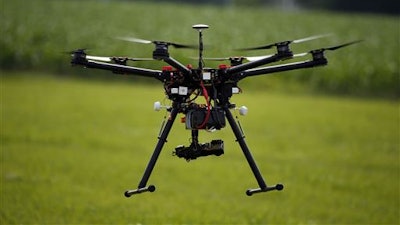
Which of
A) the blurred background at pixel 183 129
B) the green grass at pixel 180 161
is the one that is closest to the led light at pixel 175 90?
the blurred background at pixel 183 129

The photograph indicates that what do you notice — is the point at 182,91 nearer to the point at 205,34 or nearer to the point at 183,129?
the point at 183,129

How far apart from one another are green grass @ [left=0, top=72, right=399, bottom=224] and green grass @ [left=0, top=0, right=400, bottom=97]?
3.00m

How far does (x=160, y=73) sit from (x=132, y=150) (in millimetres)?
23605

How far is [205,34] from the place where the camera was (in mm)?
60875

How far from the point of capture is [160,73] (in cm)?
1291

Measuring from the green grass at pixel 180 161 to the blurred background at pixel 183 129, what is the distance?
84 mm

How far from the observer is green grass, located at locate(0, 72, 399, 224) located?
24.8m

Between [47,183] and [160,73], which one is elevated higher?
[160,73]

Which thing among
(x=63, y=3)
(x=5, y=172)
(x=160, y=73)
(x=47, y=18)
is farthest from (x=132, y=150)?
(x=63, y=3)

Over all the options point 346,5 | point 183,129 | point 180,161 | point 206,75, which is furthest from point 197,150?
point 346,5

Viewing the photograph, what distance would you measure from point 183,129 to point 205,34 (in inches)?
850

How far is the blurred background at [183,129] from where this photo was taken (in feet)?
84.5

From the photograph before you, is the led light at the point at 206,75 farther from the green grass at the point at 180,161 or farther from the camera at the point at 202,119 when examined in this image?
the green grass at the point at 180,161

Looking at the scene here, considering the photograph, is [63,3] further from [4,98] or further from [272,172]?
[272,172]
